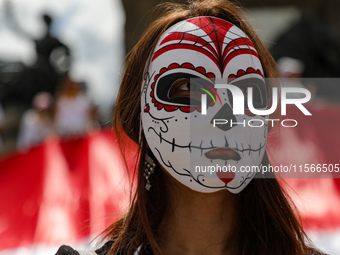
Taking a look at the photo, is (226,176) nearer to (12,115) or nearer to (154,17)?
(154,17)

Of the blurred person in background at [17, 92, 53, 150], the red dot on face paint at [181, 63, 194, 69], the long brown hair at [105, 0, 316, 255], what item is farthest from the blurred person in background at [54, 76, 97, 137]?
the red dot on face paint at [181, 63, 194, 69]

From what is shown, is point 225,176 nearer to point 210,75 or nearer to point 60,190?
point 210,75

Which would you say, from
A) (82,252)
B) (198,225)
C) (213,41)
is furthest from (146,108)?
(82,252)

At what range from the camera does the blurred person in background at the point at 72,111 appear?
22.0 ft

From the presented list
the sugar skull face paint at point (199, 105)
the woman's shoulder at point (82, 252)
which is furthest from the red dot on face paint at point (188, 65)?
the woman's shoulder at point (82, 252)

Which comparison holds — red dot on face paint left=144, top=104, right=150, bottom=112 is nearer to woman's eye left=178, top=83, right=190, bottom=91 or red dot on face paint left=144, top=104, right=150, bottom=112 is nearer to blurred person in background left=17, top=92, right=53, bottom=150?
woman's eye left=178, top=83, right=190, bottom=91

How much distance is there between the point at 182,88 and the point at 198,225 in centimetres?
53

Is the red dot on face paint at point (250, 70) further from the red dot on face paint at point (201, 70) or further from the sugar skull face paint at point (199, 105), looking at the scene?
the red dot on face paint at point (201, 70)

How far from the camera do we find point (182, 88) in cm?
215

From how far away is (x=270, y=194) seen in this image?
214 cm

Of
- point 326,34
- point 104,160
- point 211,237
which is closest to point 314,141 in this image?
point 104,160

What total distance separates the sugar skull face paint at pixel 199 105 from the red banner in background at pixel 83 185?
138cm

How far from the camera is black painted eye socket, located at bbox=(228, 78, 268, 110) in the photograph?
2.11 m

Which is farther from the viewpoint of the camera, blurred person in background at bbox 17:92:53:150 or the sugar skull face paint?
blurred person in background at bbox 17:92:53:150
